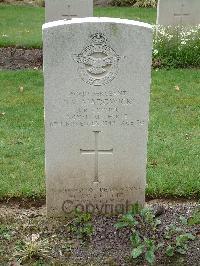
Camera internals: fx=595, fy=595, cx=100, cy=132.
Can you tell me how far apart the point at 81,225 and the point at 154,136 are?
96.5 inches

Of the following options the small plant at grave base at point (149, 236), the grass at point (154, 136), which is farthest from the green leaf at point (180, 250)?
the grass at point (154, 136)

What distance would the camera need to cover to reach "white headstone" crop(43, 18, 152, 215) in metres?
4.52

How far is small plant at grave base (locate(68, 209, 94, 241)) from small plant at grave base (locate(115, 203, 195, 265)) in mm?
244

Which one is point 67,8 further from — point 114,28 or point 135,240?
point 135,240

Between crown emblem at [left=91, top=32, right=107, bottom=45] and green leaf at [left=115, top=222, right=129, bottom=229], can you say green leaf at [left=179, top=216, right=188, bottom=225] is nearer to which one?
green leaf at [left=115, top=222, right=129, bottom=229]

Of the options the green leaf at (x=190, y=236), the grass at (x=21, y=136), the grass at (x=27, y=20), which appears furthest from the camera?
the grass at (x=27, y=20)

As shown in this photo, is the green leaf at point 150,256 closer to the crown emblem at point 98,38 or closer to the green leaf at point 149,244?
the green leaf at point 149,244

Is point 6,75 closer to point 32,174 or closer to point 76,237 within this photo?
point 32,174

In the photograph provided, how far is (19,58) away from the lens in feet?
37.7

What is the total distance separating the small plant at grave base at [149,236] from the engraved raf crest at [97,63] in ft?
3.59

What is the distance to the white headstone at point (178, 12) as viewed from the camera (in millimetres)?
11477

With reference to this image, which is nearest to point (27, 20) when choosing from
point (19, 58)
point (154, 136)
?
point (19, 58)

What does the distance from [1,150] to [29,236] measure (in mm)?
2014

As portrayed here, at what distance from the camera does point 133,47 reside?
179 inches
